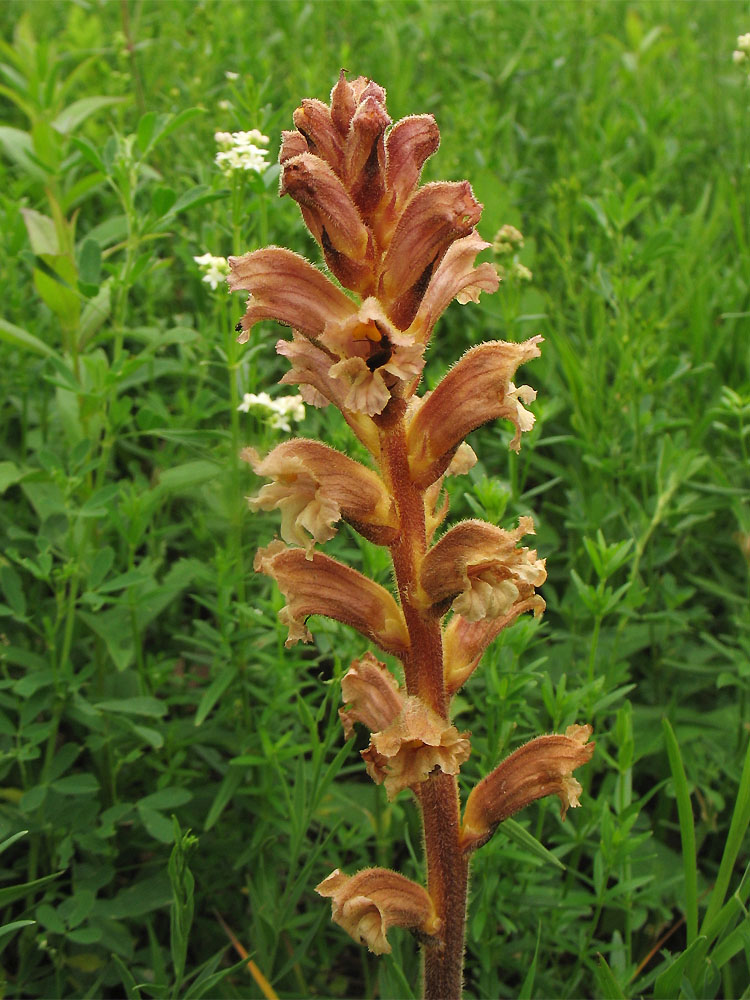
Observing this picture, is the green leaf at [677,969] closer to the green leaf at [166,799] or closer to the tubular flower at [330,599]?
the tubular flower at [330,599]

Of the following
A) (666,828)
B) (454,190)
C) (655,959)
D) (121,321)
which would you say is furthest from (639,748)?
(121,321)

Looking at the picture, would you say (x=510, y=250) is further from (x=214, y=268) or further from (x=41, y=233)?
(x=41, y=233)

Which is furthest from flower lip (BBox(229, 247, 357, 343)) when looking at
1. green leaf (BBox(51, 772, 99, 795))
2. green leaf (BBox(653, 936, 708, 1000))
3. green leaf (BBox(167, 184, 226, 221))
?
green leaf (BBox(653, 936, 708, 1000))

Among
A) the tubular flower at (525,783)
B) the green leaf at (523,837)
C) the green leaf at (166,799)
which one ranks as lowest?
the green leaf at (166,799)

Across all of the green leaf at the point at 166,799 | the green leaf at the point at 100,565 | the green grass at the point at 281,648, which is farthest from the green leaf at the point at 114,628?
the green leaf at the point at 166,799

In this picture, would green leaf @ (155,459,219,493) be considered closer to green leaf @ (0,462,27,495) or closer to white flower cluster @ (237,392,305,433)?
white flower cluster @ (237,392,305,433)

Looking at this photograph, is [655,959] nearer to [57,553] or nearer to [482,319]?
[57,553]

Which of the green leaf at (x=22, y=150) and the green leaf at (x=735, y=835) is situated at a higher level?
the green leaf at (x=22, y=150)

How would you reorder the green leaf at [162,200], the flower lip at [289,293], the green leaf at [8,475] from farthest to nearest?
1. the green leaf at [162,200]
2. the green leaf at [8,475]
3. the flower lip at [289,293]

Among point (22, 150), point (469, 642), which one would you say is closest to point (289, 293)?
point (469, 642)
